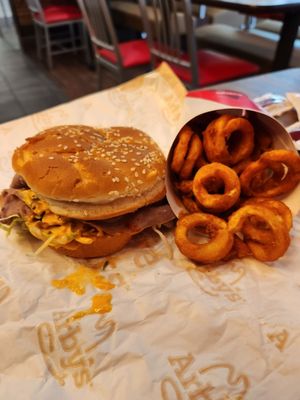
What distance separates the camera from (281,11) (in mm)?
2531

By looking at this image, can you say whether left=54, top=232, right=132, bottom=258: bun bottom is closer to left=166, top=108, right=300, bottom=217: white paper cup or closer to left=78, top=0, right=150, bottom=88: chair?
left=166, top=108, right=300, bottom=217: white paper cup

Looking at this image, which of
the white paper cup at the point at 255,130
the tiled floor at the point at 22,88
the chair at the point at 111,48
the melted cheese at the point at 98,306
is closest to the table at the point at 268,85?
the white paper cup at the point at 255,130

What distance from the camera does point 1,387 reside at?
703 mm

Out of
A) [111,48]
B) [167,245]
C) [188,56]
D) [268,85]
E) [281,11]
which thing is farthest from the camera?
[111,48]

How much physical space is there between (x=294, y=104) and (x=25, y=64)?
4.85 meters

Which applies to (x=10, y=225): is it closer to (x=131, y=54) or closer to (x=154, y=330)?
(x=154, y=330)

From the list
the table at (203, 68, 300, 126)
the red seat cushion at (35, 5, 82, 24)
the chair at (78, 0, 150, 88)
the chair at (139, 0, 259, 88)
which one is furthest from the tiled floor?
the table at (203, 68, 300, 126)

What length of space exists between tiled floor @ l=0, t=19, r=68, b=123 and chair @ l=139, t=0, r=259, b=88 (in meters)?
1.54

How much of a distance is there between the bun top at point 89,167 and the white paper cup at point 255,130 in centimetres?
4

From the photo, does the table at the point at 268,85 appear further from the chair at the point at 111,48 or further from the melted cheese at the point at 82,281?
the chair at the point at 111,48

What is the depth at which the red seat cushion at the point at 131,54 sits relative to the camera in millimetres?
3350

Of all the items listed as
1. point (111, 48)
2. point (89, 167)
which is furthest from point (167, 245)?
point (111, 48)

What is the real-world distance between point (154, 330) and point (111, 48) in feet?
9.76

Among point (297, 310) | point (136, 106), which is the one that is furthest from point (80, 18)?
point (297, 310)
